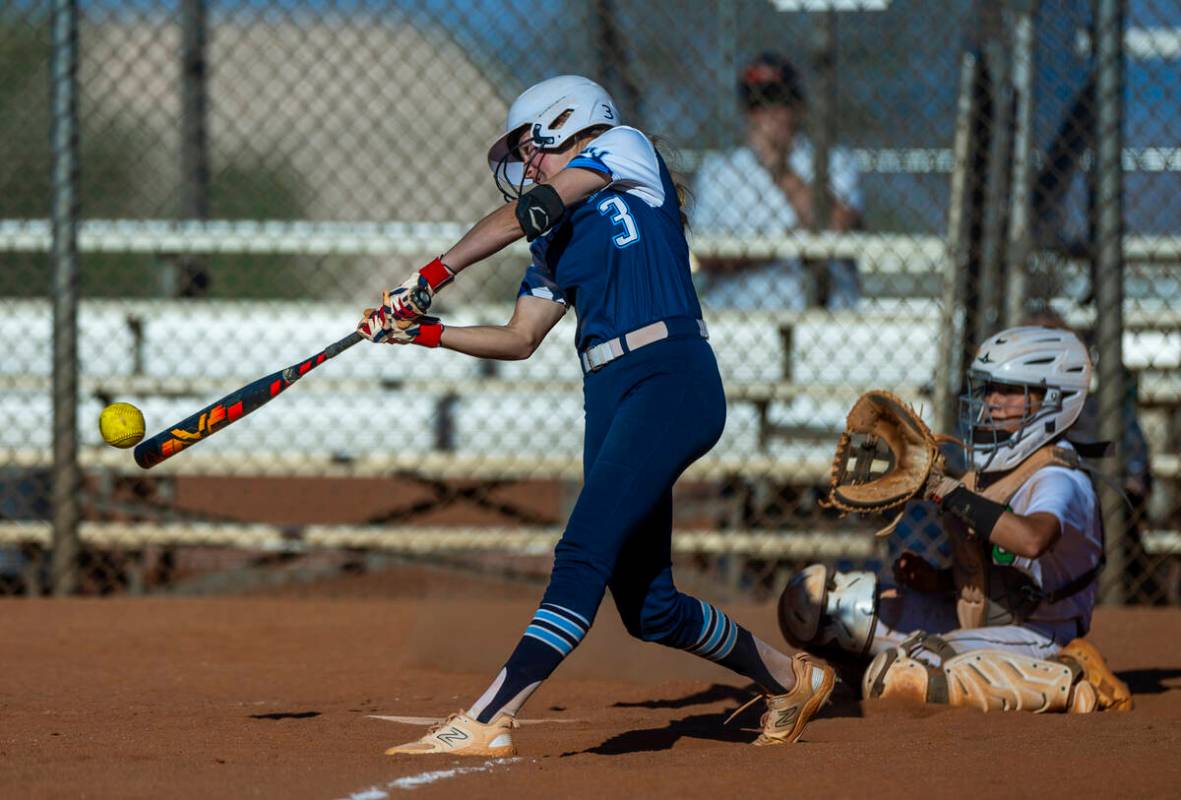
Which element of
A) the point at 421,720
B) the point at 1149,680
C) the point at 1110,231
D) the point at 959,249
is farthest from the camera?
the point at 959,249

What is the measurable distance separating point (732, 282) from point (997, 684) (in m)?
3.67

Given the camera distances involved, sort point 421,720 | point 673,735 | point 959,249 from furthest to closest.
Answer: point 959,249 < point 421,720 < point 673,735

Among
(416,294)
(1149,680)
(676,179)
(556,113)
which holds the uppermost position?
(556,113)

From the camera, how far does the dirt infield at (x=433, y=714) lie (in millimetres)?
3078

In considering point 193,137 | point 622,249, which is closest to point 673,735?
point 622,249

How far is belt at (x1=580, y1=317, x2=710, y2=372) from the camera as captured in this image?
11.7ft

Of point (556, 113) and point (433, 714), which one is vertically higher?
point (556, 113)

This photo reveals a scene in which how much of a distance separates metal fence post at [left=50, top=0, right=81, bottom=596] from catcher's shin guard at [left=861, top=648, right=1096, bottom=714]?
402 centimetres

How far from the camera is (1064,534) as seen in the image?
169 inches

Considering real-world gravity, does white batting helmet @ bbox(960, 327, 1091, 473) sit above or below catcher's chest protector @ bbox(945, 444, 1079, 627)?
above

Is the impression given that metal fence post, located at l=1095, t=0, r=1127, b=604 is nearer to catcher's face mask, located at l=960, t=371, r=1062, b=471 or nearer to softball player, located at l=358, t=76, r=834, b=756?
catcher's face mask, located at l=960, t=371, r=1062, b=471

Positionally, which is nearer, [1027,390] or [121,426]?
[121,426]

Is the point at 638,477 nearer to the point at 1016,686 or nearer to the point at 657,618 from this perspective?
the point at 657,618

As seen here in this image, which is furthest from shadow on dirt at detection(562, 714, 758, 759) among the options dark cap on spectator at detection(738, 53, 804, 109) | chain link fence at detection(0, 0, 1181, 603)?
dark cap on spectator at detection(738, 53, 804, 109)
